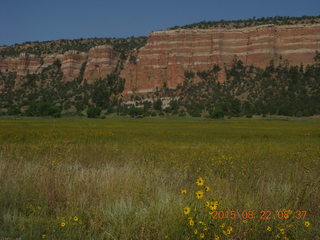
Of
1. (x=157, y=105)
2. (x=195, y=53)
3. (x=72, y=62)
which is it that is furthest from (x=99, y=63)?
(x=157, y=105)

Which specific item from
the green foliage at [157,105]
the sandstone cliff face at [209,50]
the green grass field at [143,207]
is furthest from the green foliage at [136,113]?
the green grass field at [143,207]

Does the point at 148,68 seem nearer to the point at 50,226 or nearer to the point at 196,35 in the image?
the point at 196,35

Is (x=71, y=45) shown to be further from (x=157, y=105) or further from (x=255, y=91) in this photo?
(x=255, y=91)

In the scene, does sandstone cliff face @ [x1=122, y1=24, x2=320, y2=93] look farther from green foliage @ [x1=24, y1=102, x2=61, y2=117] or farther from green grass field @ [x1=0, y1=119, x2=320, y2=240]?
green grass field @ [x1=0, y1=119, x2=320, y2=240]

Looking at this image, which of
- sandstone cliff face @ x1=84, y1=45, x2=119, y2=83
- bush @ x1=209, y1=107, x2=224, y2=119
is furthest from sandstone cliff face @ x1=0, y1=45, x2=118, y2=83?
bush @ x1=209, y1=107, x2=224, y2=119

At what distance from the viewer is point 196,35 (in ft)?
405

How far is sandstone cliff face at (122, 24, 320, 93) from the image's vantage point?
110500 millimetres

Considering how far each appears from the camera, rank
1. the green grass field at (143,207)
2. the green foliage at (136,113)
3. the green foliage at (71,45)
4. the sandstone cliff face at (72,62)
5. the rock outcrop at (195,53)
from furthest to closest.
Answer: the green foliage at (71,45) < the sandstone cliff face at (72,62) < the rock outcrop at (195,53) < the green foliage at (136,113) < the green grass field at (143,207)

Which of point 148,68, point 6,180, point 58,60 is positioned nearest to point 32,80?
point 58,60

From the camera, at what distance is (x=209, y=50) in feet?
398

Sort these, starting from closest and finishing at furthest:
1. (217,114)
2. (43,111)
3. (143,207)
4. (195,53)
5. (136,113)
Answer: (143,207), (217,114), (136,113), (43,111), (195,53)

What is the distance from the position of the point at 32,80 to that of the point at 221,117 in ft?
313

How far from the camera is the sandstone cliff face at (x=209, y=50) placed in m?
110

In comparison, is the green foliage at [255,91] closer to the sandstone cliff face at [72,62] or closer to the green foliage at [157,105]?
the green foliage at [157,105]
